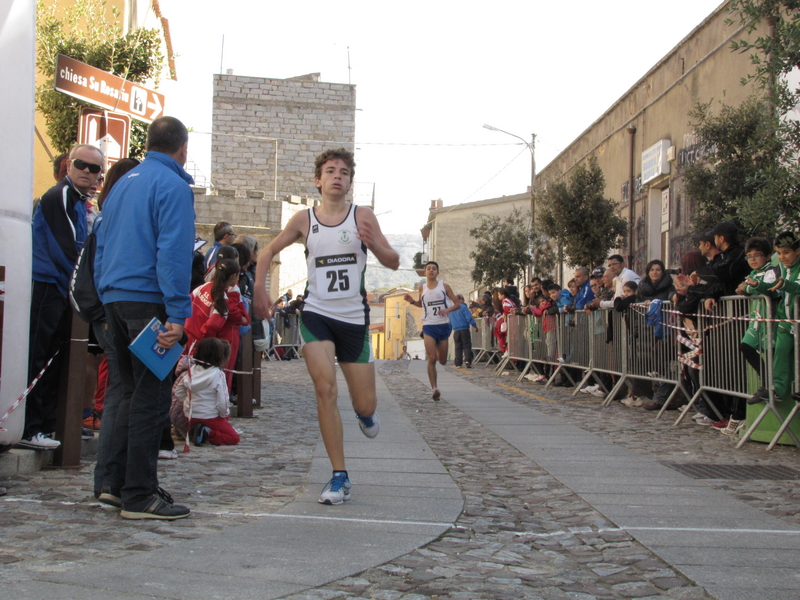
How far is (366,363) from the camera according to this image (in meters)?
5.09

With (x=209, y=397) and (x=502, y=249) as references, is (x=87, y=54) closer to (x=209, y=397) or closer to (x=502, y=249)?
Result: (x=209, y=397)

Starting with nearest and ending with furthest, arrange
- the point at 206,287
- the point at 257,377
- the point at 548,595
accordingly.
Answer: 1. the point at 548,595
2. the point at 206,287
3. the point at 257,377

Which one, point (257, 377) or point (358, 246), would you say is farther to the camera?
point (257, 377)

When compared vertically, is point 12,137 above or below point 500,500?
above

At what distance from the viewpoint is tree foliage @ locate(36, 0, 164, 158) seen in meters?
17.2

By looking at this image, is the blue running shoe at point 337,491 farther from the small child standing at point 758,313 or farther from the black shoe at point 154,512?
the small child standing at point 758,313

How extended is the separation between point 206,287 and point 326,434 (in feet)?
10.4

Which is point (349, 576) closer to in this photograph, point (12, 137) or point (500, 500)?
point (500, 500)

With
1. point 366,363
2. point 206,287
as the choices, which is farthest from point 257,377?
point 366,363

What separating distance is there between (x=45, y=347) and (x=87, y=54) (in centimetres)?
1329

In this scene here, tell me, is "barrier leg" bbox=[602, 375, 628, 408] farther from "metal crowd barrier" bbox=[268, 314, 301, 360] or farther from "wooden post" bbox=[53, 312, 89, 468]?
"metal crowd barrier" bbox=[268, 314, 301, 360]

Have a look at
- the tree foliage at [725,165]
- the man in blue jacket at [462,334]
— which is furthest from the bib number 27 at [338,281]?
the man in blue jacket at [462,334]

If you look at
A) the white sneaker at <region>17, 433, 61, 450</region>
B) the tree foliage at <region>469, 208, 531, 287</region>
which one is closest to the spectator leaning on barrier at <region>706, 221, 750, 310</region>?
the white sneaker at <region>17, 433, 61, 450</region>

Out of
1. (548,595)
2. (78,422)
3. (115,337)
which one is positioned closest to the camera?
(548,595)
